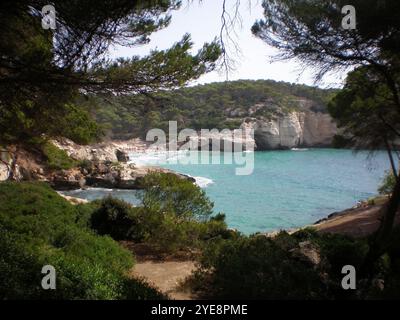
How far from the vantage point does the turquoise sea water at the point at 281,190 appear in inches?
903

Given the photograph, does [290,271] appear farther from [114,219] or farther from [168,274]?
[114,219]

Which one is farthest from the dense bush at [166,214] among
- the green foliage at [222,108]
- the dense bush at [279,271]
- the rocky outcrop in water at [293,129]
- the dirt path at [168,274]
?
the rocky outcrop in water at [293,129]

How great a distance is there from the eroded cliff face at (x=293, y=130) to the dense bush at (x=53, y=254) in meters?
56.1

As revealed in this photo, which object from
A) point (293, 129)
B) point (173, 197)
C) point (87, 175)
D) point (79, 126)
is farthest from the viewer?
point (293, 129)

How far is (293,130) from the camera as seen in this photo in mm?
68750

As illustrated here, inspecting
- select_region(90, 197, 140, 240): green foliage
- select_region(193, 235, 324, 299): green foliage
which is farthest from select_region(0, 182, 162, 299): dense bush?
select_region(193, 235, 324, 299): green foliage

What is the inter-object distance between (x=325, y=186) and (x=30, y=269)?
32.7 metres

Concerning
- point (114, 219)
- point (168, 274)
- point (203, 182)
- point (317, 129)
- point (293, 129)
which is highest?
point (317, 129)

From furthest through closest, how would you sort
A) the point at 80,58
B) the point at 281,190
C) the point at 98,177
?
the point at 281,190 < the point at 98,177 < the point at 80,58

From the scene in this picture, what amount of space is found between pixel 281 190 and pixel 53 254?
1100 inches

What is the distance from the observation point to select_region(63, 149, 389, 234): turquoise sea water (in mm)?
22931

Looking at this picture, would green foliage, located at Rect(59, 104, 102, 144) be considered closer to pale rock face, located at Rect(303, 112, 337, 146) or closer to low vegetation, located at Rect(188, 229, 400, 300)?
low vegetation, located at Rect(188, 229, 400, 300)

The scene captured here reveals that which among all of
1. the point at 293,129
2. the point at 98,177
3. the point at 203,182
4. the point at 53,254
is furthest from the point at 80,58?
the point at 293,129

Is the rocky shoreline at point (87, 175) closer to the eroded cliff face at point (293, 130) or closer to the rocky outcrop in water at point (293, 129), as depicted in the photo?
the rocky outcrop in water at point (293, 129)
